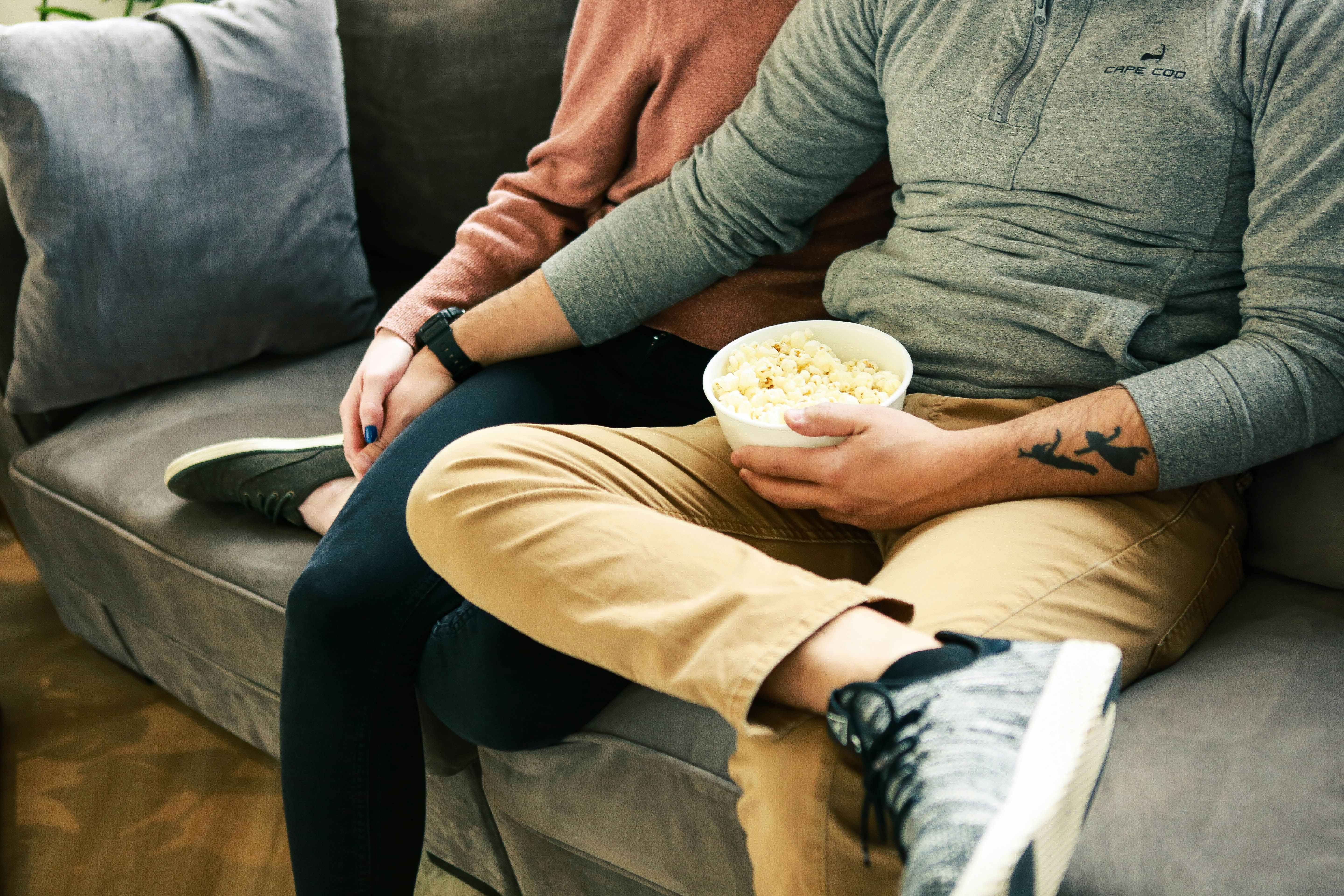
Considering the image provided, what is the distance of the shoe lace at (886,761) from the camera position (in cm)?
54

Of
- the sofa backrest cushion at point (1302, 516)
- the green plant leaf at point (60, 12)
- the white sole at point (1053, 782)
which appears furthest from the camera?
the green plant leaf at point (60, 12)

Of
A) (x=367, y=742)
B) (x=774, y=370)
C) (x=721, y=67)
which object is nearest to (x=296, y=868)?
(x=367, y=742)

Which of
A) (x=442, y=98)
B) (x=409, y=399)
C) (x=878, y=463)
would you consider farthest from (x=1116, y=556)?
(x=442, y=98)

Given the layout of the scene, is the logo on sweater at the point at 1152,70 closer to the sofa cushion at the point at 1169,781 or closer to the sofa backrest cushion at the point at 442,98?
the sofa cushion at the point at 1169,781

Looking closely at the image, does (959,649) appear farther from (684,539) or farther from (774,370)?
(774,370)

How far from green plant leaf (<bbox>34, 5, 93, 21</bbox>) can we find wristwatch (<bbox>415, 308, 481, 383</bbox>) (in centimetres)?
139

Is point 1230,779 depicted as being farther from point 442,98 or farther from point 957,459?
point 442,98

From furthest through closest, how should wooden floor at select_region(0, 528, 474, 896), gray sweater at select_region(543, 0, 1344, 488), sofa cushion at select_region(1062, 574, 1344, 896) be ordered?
wooden floor at select_region(0, 528, 474, 896) → gray sweater at select_region(543, 0, 1344, 488) → sofa cushion at select_region(1062, 574, 1344, 896)

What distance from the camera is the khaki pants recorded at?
23.0 inches

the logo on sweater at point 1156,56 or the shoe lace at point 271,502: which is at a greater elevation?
the logo on sweater at point 1156,56

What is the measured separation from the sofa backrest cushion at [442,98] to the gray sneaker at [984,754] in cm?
115

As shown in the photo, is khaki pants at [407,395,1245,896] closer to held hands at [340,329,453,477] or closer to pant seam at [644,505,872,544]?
pant seam at [644,505,872,544]

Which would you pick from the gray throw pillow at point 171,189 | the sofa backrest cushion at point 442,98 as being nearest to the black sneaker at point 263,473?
the gray throw pillow at point 171,189

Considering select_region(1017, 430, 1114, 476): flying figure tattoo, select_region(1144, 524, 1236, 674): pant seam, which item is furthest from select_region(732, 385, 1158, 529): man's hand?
select_region(1144, 524, 1236, 674): pant seam
